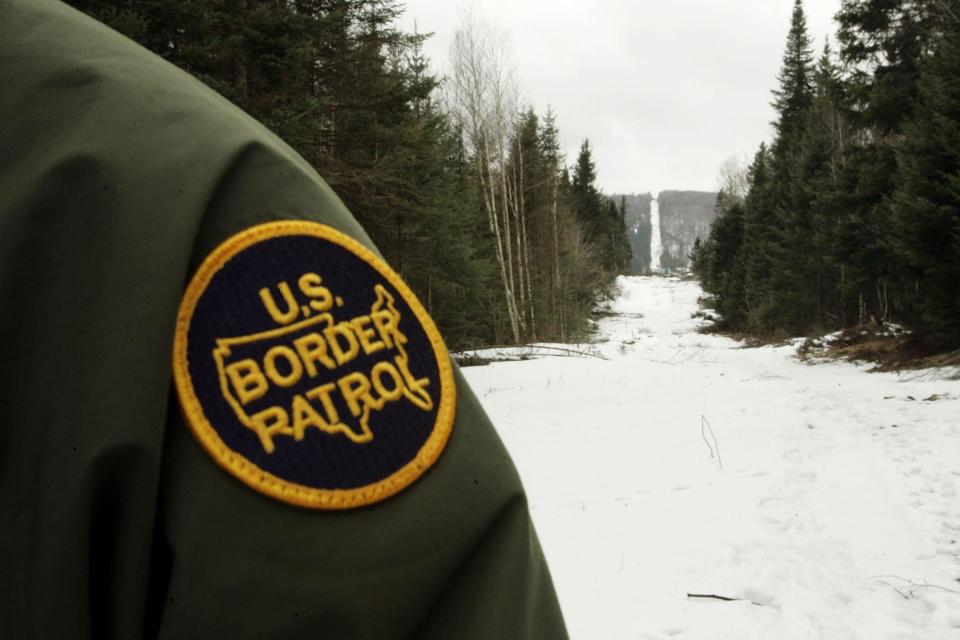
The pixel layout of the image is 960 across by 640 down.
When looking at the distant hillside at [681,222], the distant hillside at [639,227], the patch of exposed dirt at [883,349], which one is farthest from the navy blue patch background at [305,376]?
the distant hillside at [681,222]

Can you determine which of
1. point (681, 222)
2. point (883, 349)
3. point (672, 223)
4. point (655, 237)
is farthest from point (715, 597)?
point (681, 222)

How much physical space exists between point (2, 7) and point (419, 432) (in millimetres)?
593

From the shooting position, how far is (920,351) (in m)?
11.5

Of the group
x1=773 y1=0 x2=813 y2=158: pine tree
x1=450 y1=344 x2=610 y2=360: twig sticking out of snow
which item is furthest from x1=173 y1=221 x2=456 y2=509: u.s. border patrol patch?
x1=773 y1=0 x2=813 y2=158: pine tree

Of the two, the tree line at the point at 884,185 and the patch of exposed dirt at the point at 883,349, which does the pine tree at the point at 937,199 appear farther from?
the patch of exposed dirt at the point at 883,349

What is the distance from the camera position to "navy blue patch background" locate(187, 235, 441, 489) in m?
0.46

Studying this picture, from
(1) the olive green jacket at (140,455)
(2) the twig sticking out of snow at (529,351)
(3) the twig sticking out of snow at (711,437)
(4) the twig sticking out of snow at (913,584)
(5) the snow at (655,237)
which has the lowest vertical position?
(2) the twig sticking out of snow at (529,351)

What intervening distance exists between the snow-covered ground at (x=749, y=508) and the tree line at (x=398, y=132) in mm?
4237

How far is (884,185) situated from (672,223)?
136 m

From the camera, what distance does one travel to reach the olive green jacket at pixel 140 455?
42 centimetres

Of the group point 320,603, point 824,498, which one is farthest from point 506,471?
point 824,498

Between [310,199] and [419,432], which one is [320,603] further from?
[310,199]

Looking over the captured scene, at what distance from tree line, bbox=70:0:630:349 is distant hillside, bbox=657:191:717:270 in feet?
330

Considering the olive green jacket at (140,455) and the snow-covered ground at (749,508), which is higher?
the olive green jacket at (140,455)
